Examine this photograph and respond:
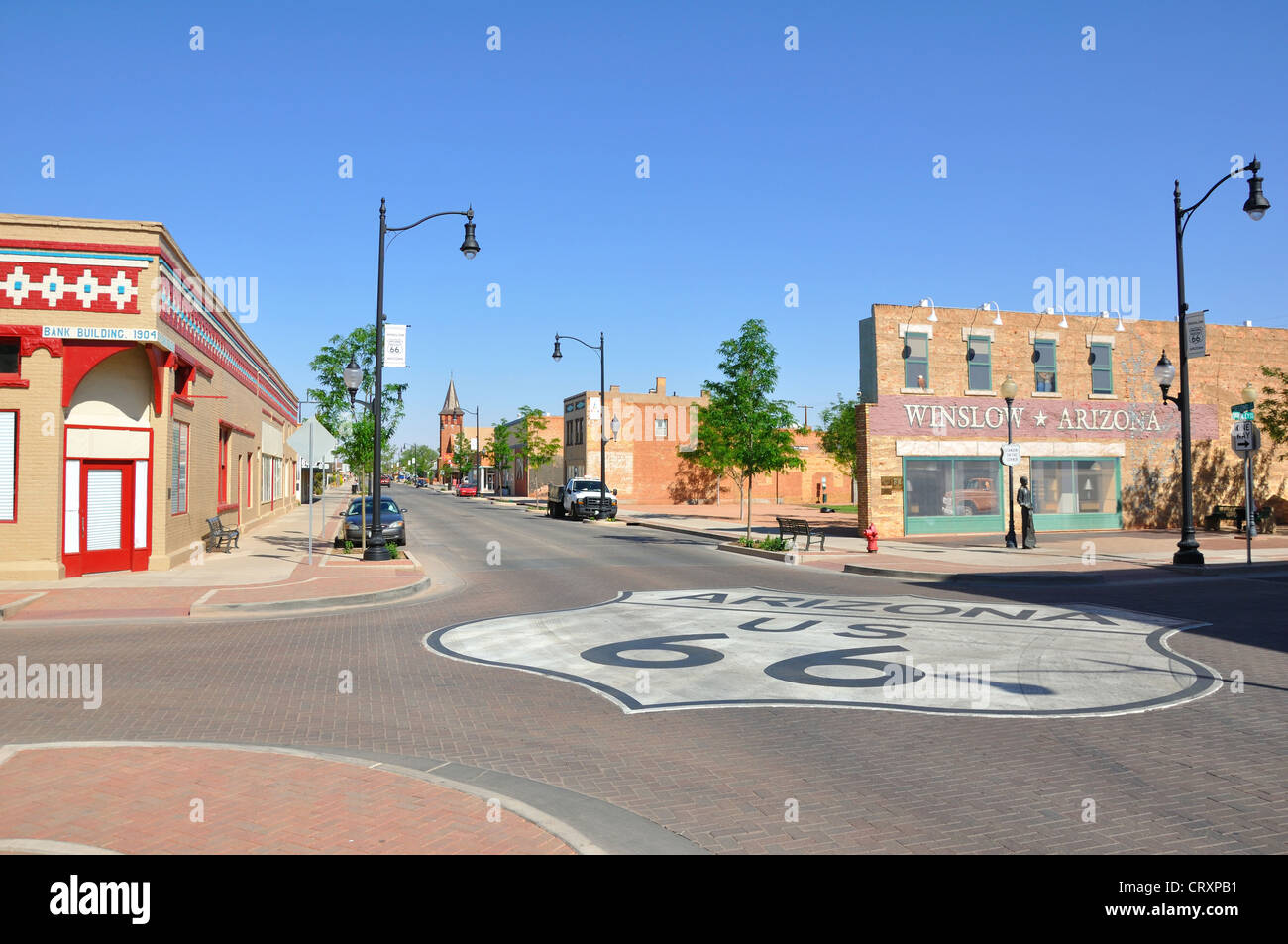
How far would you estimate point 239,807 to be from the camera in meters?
5.22

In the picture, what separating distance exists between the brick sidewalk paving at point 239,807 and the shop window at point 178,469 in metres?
14.6

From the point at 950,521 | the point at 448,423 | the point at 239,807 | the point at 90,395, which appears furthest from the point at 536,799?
the point at 448,423

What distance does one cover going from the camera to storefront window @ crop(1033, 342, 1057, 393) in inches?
1235

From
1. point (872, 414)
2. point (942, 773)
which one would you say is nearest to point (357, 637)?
point (942, 773)

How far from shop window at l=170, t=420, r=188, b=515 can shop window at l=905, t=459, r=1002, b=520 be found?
21.6m

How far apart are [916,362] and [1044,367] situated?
5.16 metres

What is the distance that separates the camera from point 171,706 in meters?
7.86

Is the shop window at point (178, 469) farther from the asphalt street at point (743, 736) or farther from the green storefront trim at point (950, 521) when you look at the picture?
the green storefront trim at point (950, 521)

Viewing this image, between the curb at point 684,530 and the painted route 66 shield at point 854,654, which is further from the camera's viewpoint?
the curb at point 684,530

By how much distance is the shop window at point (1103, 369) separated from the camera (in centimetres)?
3206

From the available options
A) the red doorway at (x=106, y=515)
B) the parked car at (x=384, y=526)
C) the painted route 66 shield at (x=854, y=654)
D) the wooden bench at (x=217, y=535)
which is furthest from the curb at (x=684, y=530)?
the red doorway at (x=106, y=515)

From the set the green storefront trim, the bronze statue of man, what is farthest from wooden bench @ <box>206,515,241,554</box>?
the bronze statue of man

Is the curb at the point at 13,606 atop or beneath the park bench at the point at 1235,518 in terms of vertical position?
beneath

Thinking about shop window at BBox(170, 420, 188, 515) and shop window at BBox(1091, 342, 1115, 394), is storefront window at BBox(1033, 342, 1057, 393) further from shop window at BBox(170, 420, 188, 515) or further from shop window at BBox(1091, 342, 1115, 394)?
shop window at BBox(170, 420, 188, 515)
